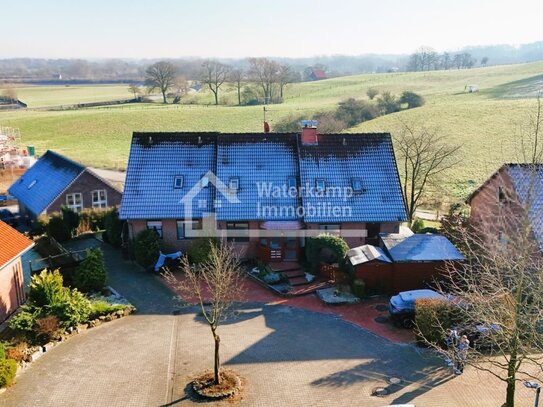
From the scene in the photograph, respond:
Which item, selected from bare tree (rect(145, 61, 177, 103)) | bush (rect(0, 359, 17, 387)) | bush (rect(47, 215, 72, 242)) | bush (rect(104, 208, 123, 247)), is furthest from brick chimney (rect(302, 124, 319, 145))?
bare tree (rect(145, 61, 177, 103))

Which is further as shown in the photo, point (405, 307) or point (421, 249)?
point (421, 249)

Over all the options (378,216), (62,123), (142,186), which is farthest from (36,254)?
(62,123)

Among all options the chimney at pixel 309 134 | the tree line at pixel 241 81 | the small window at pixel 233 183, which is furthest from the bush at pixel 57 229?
the tree line at pixel 241 81

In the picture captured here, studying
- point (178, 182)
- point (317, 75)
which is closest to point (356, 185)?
point (178, 182)

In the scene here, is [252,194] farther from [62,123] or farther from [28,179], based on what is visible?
[62,123]

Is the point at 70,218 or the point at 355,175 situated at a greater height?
the point at 355,175

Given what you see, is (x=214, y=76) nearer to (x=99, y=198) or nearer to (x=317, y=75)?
(x=317, y=75)
